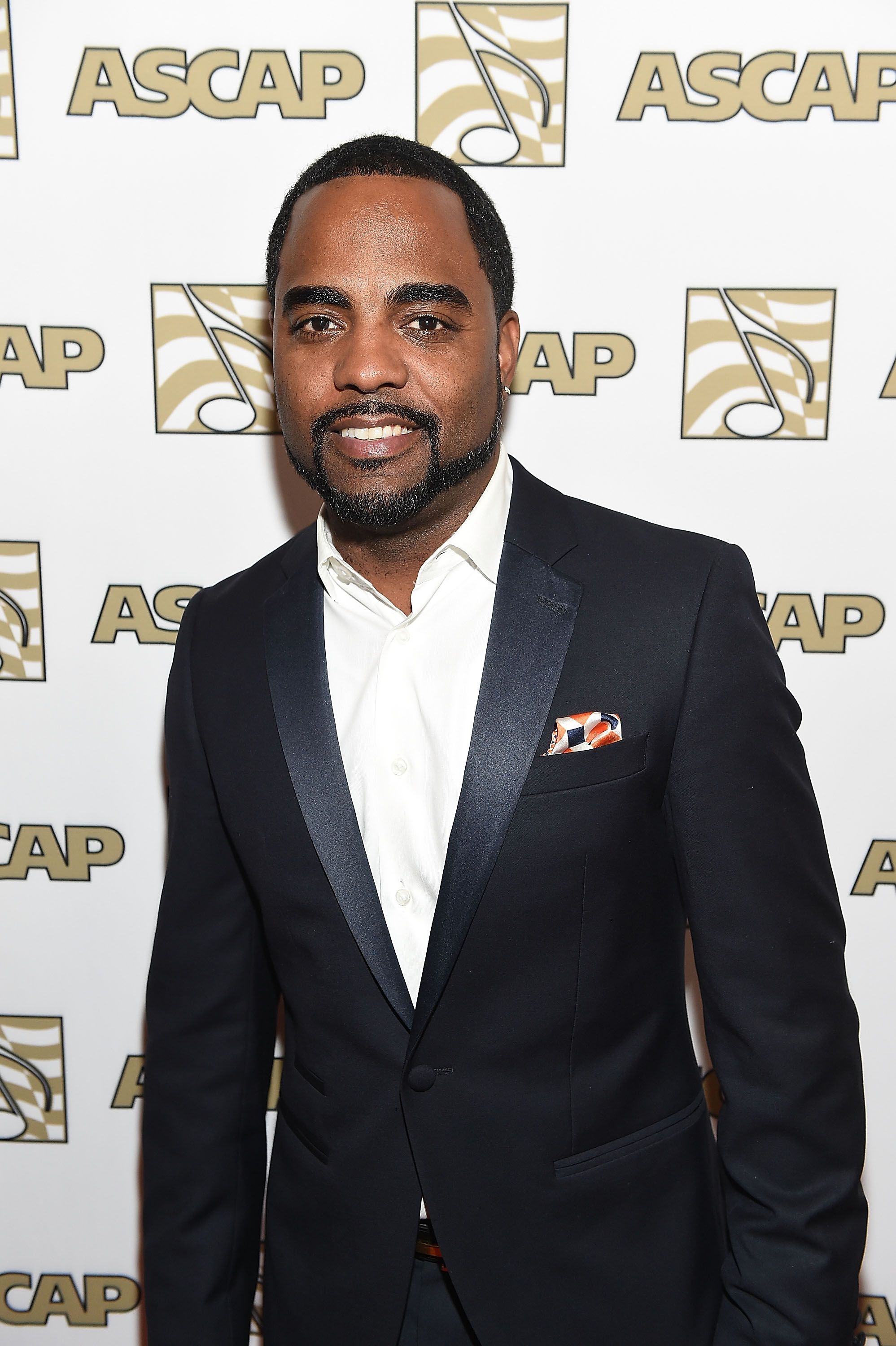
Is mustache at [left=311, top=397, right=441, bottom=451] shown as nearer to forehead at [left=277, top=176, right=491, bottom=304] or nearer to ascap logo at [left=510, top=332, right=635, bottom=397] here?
forehead at [left=277, top=176, right=491, bottom=304]

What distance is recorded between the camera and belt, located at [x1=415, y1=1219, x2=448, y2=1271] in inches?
51.5

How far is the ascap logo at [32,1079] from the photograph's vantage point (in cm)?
185

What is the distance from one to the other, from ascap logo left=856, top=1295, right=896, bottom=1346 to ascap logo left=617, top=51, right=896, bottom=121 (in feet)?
5.81

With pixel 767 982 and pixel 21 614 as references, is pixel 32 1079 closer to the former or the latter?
pixel 21 614

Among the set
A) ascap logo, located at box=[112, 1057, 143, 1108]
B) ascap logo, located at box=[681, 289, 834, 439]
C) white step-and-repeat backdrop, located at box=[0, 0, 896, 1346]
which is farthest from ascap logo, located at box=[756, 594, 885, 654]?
ascap logo, located at box=[112, 1057, 143, 1108]

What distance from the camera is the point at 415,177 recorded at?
1.25 m

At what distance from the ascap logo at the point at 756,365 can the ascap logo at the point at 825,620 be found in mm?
234

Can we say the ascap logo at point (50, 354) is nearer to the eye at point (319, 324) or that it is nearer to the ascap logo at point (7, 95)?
the ascap logo at point (7, 95)

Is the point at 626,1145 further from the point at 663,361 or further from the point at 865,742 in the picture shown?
the point at 663,361

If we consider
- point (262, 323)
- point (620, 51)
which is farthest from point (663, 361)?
point (262, 323)

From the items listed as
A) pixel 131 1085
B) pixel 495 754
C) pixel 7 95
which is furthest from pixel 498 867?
pixel 7 95

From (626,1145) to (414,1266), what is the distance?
0.31 m

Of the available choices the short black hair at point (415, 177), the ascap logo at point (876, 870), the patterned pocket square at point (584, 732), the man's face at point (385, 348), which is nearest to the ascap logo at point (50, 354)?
the short black hair at point (415, 177)

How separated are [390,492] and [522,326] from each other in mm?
503
